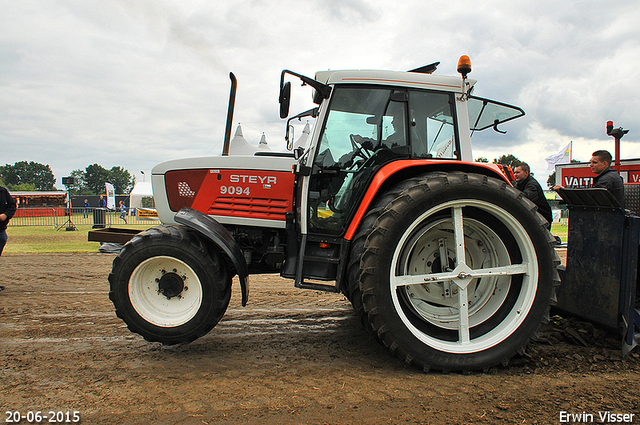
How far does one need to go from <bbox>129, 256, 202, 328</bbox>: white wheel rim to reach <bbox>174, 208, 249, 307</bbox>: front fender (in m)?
0.32

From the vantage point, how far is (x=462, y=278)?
108 inches

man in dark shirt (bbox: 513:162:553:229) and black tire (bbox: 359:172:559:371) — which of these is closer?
black tire (bbox: 359:172:559:371)

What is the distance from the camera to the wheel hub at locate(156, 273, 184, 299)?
3035mm

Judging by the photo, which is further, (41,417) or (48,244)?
(48,244)

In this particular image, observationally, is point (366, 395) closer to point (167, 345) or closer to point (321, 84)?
point (167, 345)

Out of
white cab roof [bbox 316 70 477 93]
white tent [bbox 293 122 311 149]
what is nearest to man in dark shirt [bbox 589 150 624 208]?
white cab roof [bbox 316 70 477 93]

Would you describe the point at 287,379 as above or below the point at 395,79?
below

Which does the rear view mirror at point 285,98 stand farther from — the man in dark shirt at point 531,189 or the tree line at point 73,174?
the tree line at point 73,174

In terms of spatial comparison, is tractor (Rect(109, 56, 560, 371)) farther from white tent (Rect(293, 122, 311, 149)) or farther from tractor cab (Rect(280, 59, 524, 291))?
white tent (Rect(293, 122, 311, 149))

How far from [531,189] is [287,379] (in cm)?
457

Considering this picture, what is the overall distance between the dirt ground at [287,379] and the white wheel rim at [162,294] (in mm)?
349

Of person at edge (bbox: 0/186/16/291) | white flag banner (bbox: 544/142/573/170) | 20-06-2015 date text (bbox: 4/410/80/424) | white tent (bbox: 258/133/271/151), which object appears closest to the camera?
20-06-2015 date text (bbox: 4/410/80/424)

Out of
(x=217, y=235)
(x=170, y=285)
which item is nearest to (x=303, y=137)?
(x=217, y=235)

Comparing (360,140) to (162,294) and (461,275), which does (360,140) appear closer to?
(461,275)
